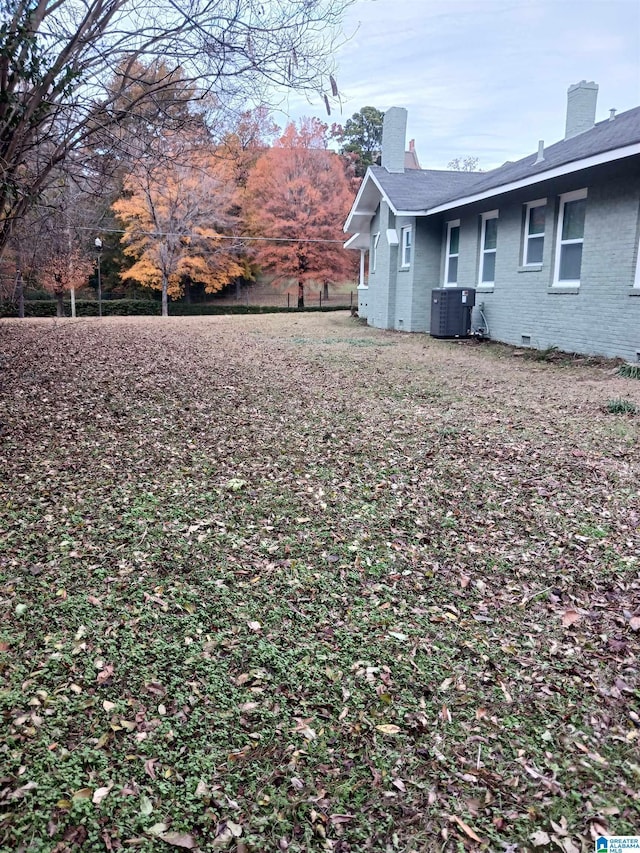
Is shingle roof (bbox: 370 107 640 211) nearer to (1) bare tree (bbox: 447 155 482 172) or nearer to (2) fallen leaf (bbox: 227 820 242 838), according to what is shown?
(2) fallen leaf (bbox: 227 820 242 838)

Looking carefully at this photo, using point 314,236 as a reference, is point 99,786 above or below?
below

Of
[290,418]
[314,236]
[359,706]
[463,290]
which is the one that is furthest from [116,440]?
[314,236]

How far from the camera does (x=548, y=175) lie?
10492 mm

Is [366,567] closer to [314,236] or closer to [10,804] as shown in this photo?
[10,804]

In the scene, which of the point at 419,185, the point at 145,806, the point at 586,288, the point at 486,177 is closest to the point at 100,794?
the point at 145,806

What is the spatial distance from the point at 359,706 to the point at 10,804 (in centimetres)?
131

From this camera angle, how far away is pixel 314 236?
32906mm

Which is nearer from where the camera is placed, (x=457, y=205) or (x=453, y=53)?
(x=453, y=53)

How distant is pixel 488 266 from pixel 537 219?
2133 mm

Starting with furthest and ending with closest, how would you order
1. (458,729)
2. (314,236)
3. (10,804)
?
(314,236) → (458,729) → (10,804)

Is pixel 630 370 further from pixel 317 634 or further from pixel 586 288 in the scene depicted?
pixel 317 634

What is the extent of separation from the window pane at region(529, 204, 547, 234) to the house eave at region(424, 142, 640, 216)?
72 cm

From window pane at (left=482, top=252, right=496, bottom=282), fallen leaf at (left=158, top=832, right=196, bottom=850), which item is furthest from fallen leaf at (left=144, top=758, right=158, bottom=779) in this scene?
window pane at (left=482, top=252, right=496, bottom=282)

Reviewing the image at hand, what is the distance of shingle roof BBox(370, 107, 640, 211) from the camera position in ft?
32.7
